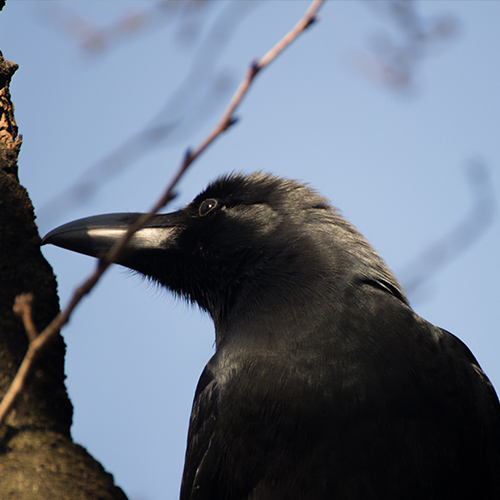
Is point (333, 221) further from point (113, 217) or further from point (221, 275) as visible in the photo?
point (113, 217)

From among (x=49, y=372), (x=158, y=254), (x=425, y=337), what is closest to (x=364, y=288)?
(x=425, y=337)

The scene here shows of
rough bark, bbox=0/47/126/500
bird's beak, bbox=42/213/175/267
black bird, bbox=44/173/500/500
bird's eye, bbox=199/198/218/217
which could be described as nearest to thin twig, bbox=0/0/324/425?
rough bark, bbox=0/47/126/500

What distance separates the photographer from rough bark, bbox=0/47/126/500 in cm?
182

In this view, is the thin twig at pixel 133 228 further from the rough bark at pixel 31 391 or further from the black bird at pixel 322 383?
the black bird at pixel 322 383

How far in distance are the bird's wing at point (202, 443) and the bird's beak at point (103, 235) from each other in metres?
0.74

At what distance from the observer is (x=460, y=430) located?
95.3 inches

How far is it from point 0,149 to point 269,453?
156 cm

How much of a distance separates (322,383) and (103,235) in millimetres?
1308

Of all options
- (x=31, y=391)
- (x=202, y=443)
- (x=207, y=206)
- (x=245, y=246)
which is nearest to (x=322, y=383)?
(x=202, y=443)

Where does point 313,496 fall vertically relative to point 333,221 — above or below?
below

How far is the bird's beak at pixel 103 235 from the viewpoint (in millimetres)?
2963

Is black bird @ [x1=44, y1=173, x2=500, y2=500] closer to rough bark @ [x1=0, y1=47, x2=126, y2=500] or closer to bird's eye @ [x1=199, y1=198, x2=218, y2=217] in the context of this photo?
bird's eye @ [x1=199, y1=198, x2=218, y2=217]

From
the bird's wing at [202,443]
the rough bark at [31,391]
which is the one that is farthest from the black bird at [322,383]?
the rough bark at [31,391]

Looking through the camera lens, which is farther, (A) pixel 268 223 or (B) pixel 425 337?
(A) pixel 268 223
